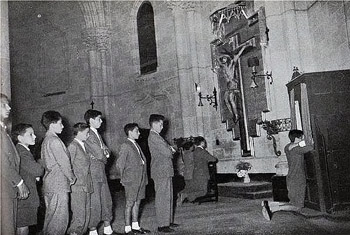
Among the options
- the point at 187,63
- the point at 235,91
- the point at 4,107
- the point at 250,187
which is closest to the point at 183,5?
the point at 187,63

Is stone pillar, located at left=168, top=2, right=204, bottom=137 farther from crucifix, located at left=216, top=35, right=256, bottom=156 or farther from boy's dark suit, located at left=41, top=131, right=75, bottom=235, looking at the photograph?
boy's dark suit, located at left=41, top=131, right=75, bottom=235

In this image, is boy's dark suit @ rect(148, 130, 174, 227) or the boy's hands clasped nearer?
the boy's hands clasped

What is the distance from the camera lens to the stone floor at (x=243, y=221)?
515 cm

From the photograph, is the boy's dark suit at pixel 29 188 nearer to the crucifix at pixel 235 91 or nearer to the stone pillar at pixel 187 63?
the crucifix at pixel 235 91

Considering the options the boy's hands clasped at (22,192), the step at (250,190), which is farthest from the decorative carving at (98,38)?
the boy's hands clasped at (22,192)

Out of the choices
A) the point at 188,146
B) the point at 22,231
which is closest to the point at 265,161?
the point at 188,146

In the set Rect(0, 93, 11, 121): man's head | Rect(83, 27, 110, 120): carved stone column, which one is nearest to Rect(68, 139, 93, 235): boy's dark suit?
Rect(0, 93, 11, 121): man's head

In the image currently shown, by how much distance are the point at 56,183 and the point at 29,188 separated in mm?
392

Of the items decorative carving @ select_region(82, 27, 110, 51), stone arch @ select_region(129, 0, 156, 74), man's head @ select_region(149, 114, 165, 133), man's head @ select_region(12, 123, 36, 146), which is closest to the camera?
man's head @ select_region(12, 123, 36, 146)

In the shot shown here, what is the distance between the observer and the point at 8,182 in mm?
3797

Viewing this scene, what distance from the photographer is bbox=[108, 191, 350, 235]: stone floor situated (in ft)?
16.9

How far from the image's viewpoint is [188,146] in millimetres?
9492

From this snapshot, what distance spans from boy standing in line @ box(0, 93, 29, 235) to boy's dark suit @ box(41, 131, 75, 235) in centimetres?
35

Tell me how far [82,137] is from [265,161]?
18.5ft
